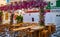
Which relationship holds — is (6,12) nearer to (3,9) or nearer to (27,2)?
(3,9)

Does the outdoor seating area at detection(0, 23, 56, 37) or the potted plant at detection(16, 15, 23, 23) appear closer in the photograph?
the outdoor seating area at detection(0, 23, 56, 37)

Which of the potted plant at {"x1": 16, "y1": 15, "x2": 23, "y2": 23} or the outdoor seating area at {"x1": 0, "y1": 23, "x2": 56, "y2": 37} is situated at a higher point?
the potted plant at {"x1": 16, "y1": 15, "x2": 23, "y2": 23}

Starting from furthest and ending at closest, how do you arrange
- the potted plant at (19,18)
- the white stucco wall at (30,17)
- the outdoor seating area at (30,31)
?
the potted plant at (19,18) < the white stucco wall at (30,17) < the outdoor seating area at (30,31)

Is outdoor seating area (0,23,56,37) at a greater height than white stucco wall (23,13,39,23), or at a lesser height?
lesser

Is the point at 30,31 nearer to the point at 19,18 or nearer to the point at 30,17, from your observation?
the point at 30,17

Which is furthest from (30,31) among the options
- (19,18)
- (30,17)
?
(19,18)

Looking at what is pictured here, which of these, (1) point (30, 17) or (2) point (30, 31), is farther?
(1) point (30, 17)

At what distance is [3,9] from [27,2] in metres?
0.46

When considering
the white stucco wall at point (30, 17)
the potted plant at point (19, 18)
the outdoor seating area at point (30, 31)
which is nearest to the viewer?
the outdoor seating area at point (30, 31)

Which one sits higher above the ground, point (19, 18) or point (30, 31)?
point (19, 18)

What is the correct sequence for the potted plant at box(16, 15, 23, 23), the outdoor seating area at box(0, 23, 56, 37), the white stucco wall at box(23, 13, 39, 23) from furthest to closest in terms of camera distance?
the potted plant at box(16, 15, 23, 23)
the white stucco wall at box(23, 13, 39, 23)
the outdoor seating area at box(0, 23, 56, 37)

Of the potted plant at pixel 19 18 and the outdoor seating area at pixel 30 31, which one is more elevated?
the potted plant at pixel 19 18

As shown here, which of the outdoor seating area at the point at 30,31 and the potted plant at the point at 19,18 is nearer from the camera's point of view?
the outdoor seating area at the point at 30,31

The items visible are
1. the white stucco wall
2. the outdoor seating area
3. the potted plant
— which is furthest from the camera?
the potted plant
